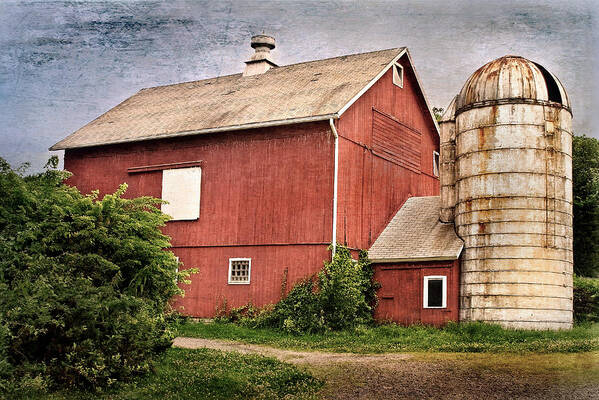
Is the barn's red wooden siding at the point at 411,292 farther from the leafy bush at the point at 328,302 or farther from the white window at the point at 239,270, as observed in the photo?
the white window at the point at 239,270

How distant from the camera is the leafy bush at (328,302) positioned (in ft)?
70.7

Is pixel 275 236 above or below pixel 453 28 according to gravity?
below

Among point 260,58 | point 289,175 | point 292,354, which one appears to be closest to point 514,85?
point 289,175

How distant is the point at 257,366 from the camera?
14586 mm

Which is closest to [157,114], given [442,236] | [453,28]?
[442,236]

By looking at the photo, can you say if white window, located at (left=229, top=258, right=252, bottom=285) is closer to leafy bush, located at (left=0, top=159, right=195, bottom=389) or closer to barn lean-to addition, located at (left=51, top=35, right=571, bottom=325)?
barn lean-to addition, located at (left=51, top=35, right=571, bottom=325)

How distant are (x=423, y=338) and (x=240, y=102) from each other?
11318 mm

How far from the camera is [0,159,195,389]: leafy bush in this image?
12.2 m

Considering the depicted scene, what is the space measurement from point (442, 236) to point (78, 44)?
43.3 ft

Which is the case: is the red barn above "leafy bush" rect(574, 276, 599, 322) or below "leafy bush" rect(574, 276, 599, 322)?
above

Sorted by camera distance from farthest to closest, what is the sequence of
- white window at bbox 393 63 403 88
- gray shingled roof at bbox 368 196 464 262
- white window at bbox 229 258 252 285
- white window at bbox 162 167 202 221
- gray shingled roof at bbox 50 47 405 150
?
white window at bbox 393 63 403 88, white window at bbox 162 167 202 221, gray shingled roof at bbox 50 47 405 150, white window at bbox 229 258 252 285, gray shingled roof at bbox 368 196 464 262

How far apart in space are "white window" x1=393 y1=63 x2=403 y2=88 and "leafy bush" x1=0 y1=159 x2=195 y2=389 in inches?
524

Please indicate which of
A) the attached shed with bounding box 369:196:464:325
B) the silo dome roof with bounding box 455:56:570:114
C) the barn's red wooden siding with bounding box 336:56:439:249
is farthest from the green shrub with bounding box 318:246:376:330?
the silo dome roof with bounding box 455:56:570:114

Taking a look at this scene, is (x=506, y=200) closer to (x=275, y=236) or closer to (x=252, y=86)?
(x=275, y=236)
